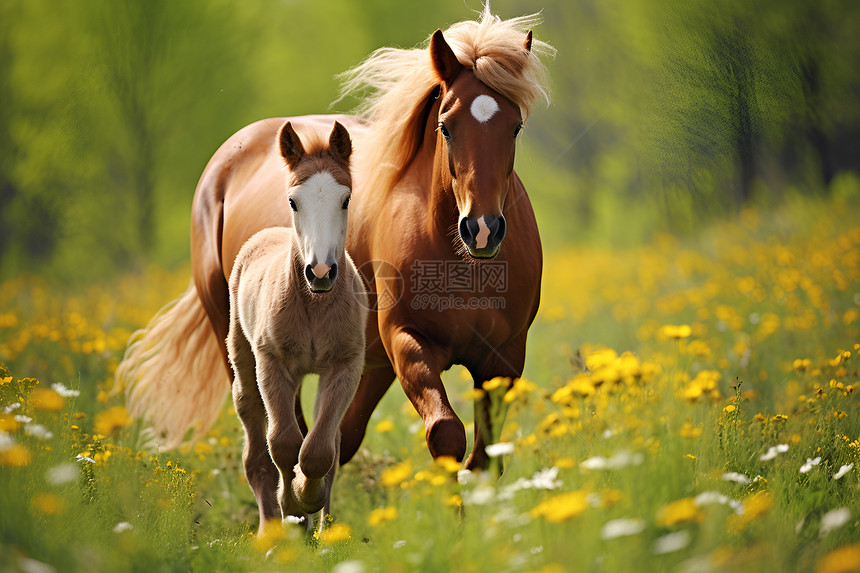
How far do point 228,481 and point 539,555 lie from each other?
11.5 feet

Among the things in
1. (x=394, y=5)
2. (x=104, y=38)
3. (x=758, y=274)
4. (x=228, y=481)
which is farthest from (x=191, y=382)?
(x=394, y=5)

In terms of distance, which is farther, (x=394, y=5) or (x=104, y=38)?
(x=394, y=5)

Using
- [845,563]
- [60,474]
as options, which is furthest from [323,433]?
[845,563]

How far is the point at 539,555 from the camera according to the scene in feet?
8.35

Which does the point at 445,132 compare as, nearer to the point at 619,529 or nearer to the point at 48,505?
the point at 619,529

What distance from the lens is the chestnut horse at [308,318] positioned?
3.45 meters

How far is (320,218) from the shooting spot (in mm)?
3400

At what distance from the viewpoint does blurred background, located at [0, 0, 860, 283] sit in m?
4.98

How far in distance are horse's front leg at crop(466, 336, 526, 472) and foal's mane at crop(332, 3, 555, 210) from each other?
1.12 metres

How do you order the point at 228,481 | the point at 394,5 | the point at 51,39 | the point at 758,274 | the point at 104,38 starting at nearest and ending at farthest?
the point at 228,481 → the point at 104,38 → the point at 51,39 → the point at 758,274 → the point at 394,5

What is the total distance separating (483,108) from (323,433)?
5.66ft

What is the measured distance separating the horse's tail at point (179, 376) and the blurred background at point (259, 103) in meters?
1.30

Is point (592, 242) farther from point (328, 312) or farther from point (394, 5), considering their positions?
point (328, 312)

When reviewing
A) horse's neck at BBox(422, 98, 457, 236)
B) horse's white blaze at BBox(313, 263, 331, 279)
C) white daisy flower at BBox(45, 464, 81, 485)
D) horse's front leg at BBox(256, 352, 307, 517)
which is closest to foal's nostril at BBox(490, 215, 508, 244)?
horse's neck at BBox(422, 98, 457, 236)
